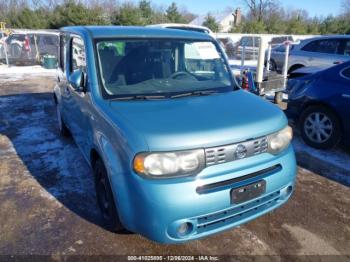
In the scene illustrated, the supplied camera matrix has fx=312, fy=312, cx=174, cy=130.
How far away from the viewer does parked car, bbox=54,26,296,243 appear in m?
2.27

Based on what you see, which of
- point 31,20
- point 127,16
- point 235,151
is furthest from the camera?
point 31,20

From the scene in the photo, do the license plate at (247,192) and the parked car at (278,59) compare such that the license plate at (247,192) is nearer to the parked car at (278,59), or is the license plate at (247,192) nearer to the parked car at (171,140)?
the parked car at (171,140)

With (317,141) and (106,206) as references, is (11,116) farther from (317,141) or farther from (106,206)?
(317,141)

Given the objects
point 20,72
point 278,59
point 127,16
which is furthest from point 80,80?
point 127,16

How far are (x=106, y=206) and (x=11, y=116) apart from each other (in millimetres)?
5202

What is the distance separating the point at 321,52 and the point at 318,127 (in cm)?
546

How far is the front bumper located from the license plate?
1.3 inches

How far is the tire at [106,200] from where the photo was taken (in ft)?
8.98

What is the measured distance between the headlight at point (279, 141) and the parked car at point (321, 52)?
7064 millimetres

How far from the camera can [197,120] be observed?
251 cm

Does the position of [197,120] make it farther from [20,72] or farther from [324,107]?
[20,72]

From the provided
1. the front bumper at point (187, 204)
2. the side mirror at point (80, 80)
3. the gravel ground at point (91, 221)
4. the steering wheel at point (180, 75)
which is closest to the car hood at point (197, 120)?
the front bumper at point (187, 204)

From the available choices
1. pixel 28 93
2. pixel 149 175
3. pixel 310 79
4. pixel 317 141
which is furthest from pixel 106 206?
pixel 28 93

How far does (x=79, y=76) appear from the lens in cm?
320
